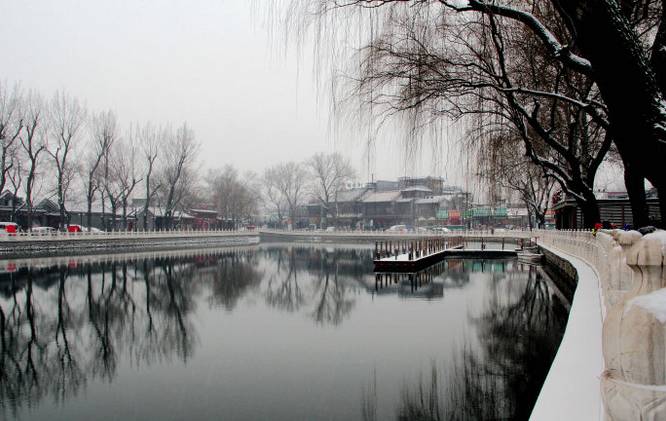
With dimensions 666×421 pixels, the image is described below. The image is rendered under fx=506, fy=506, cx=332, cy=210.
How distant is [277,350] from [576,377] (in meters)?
7.76

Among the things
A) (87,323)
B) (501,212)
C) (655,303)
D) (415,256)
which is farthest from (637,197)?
(501,212)

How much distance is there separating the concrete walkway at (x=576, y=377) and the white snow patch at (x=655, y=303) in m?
0.80

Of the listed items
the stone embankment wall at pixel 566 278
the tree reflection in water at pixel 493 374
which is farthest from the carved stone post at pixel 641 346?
the stone embankment wall at pixel 566 278

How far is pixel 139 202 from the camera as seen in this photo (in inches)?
3177

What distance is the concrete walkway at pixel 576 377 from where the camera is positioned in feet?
12.1

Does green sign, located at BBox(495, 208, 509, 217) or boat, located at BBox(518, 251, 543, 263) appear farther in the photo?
green sign, located at BBox(495, 208, 509, 217)

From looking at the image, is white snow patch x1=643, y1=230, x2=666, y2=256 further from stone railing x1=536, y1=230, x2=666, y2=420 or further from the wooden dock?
the wooden dock

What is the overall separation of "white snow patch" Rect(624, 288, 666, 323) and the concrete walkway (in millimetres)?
798

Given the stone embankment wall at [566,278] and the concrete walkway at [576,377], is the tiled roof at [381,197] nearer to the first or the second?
the stone embankment wall at [566,278]

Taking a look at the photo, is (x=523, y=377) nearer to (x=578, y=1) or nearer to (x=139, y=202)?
(x=578, y=1)

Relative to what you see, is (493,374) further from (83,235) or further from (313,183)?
(313,183)

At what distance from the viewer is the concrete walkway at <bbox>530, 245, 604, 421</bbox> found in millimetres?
3697

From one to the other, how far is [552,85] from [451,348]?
7.63 m

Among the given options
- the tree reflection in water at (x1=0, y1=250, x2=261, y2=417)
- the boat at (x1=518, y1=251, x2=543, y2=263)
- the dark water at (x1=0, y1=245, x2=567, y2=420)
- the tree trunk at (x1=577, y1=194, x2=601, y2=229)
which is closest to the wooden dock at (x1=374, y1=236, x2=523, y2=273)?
the boat at (x1=518, y1=251, x2=543, y2=263)
